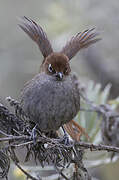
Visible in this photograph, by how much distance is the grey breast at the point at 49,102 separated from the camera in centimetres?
315

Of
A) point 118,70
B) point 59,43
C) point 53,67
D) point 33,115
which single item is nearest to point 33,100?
point 33,115

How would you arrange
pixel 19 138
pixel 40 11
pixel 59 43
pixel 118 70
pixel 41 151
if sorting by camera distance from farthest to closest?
pixel 40 11 → pixel 118 70 → pixel 59 43 → pixel 41 151 → pixel 19 138

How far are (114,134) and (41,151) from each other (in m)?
0.97

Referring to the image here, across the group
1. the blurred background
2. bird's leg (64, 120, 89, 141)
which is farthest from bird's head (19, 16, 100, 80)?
the blurred background

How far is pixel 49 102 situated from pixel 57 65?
312mm

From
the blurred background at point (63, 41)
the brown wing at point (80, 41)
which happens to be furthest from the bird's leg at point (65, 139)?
the blurred background at point (63, 41)

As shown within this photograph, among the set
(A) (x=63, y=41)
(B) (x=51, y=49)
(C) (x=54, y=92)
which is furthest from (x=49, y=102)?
(A) (x=63, y=41)

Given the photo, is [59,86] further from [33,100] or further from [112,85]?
[112,85]

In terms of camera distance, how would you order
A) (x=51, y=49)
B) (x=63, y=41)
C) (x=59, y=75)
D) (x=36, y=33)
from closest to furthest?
(x=36, y=33)
(x=51, y=49)
(x=59, y=75)
(x=63, y=41)

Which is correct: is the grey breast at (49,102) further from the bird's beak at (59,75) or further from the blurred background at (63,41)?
the blurred background at (63,41)

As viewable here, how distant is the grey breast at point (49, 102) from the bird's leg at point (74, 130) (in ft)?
0.23

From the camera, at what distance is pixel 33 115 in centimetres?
314

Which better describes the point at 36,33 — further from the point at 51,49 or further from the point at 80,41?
the point at 80,41

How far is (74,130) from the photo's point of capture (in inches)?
128
